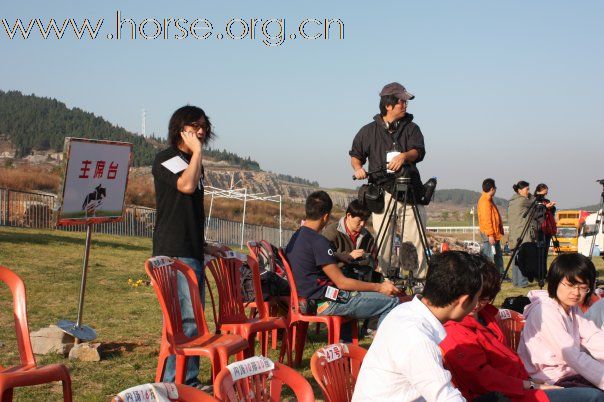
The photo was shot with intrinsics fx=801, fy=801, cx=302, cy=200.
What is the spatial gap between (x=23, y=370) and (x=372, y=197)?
354 cm

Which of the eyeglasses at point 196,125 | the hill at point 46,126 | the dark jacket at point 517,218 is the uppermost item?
the hill at point 46,126

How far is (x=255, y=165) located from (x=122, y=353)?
4784 inches

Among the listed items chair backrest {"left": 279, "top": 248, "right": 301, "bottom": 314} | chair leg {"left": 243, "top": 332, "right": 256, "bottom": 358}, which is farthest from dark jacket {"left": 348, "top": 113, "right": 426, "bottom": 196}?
chair leg {"left": 243, "top": 332, "right": 256, "bottom": 358}

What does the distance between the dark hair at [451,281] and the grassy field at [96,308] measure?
2026 mm

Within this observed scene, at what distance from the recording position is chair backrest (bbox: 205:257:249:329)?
5457mm

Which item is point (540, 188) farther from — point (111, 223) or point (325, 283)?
point (111, 223)

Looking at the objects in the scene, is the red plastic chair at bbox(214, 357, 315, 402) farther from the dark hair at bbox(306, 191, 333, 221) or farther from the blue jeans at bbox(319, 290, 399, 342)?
the dark hair at bbox(306, 191, 333, 221)

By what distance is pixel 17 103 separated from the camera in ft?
371

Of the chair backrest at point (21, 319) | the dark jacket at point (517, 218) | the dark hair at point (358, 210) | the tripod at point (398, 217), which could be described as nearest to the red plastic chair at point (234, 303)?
the tripod at point (398, 217)

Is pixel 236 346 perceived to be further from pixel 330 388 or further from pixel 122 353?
pixel 122 353

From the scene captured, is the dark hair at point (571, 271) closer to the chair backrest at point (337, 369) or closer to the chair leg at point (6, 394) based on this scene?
the chair backrest at point (337, 369)

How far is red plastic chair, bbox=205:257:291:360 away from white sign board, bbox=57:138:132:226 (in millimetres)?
1296

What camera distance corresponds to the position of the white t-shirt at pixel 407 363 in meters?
2.70

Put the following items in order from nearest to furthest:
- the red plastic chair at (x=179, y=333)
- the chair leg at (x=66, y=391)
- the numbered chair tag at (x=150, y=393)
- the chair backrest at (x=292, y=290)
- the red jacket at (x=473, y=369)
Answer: the numbered chair tag at (x=150, y=393)
the red jacket at (x=473, y=369)
the chair leg at (x=66, y=391)
the red plastic chair at (x=179, y=333)
the chair backrest at (x=292, y=290)
